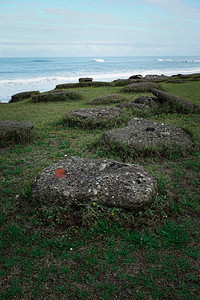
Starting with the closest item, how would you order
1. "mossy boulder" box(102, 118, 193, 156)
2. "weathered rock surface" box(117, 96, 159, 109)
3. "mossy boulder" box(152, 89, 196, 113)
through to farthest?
"mossy boulder" box(102, 118, 193, 156), "mossy boulder" box(152, 89, 196, 113), "weathered rock surface" box(117, 96, 159, 109)

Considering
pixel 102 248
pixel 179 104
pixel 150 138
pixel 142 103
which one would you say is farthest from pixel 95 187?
pixel 142 103

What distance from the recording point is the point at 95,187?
2449 mm

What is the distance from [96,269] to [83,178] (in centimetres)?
100

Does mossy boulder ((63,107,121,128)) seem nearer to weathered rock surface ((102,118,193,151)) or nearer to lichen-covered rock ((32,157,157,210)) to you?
weathered rock surface ((102,118,193,151))

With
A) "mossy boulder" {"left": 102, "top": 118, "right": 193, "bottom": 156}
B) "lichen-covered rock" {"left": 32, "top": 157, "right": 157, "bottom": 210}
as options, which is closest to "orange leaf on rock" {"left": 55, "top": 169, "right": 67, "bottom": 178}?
"lichen-covered rock" {"left": 32, "top": 157, "right": 157, "bottom": 210}

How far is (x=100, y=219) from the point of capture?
2256 millimetres

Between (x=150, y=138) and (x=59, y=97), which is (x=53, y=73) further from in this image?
(x=150, y=138)

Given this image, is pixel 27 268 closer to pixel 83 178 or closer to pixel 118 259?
pixel 118 259

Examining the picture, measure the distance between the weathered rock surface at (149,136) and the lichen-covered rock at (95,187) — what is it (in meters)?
1.25

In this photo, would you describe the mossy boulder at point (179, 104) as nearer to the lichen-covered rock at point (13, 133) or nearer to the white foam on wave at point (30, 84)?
the lichen-covered rock at point (13, 133)

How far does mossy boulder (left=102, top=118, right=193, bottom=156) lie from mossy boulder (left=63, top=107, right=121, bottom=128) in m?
0.94

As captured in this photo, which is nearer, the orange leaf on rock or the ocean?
the orange leaf on rock

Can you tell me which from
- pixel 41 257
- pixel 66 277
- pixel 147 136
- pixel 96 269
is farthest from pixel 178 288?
pixel 147 136

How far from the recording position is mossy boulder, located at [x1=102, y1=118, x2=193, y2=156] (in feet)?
12.8
